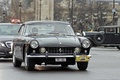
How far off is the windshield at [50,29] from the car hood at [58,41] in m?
0.90

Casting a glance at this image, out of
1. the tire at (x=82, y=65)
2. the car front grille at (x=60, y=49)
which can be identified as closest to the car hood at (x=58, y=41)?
the car front grille at (x=60, y=49)

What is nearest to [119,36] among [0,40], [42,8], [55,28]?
[0,40]

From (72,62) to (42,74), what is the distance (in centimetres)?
120

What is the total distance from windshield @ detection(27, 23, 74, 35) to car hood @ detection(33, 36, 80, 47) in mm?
898

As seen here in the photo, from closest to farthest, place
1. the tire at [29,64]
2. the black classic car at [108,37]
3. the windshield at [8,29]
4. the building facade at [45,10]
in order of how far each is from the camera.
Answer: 1. the tire at [29,64]
2. the windshield at [8,29]
3. the black classic car at [108,37]
4. the building facade at [45,10]

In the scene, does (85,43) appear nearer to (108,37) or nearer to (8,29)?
(8,29)

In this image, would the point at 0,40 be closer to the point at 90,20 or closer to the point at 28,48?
the point at 28,48

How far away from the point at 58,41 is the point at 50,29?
1326 mm

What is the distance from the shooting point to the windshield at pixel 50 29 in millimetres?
15484

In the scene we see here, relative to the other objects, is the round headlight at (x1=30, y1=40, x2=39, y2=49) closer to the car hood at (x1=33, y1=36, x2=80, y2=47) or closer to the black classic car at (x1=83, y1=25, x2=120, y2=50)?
the car hood at (x1=33, y1=36, x2=80, y2=47)

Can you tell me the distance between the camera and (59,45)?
14.2m

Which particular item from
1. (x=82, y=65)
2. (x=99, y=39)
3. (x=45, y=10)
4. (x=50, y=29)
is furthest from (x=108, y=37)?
(x=45, y=10)

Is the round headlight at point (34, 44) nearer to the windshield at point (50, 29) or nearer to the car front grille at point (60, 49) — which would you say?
the car front grille at point (60, 49)

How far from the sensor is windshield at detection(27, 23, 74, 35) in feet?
50.8
